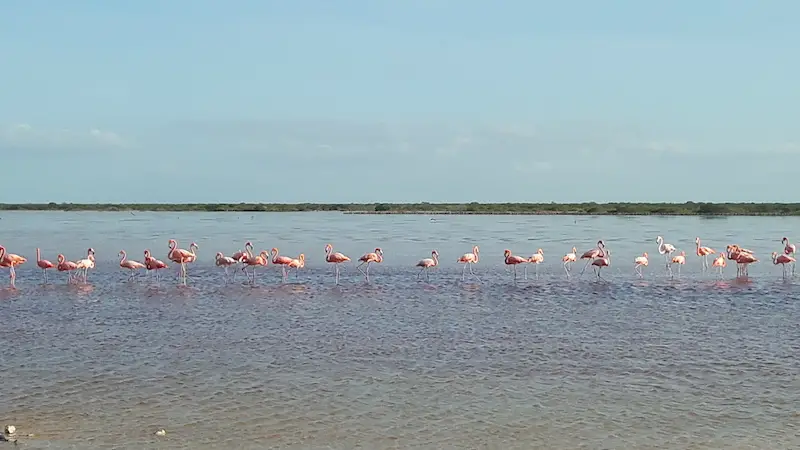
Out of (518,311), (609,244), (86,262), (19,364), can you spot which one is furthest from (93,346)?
(609,244)

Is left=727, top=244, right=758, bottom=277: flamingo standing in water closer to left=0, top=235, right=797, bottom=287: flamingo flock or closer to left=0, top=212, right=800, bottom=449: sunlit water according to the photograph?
left=0, top=235, right=797, bottom=287: flamingo flock

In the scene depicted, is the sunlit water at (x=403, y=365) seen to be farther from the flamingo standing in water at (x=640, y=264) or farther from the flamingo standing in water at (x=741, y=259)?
the flamingo standing in water at (x=741, y=259)

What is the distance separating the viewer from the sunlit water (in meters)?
7.46

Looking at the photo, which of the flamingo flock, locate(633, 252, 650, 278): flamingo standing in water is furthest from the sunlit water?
locate(633, 252, 650, 278): flamingo standing in water

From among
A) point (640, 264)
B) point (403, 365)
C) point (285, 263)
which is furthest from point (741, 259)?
point (403, 365)

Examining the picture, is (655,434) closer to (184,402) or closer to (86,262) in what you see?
(184,402)

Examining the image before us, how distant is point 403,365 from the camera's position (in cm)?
1002

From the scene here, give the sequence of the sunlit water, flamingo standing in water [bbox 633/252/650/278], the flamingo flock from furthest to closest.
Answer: flamingo standing in water [bbox 633/252/650/278], the flamingo flock, the sunlit water

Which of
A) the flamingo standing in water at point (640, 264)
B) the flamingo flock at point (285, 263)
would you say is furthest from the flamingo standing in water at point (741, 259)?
the flamingo standing in water at point (640, 264)

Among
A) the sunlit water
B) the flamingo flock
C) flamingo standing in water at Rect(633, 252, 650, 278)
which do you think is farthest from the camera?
flamingo standing in water at Rect(633, 252, 650, 278)

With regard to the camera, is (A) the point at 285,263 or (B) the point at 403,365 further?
(A) the point at 285,263

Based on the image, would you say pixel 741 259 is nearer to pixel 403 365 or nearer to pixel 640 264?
pixel 640 264

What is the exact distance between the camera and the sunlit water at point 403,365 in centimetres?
746

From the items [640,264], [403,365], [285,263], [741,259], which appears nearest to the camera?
[403,365]
